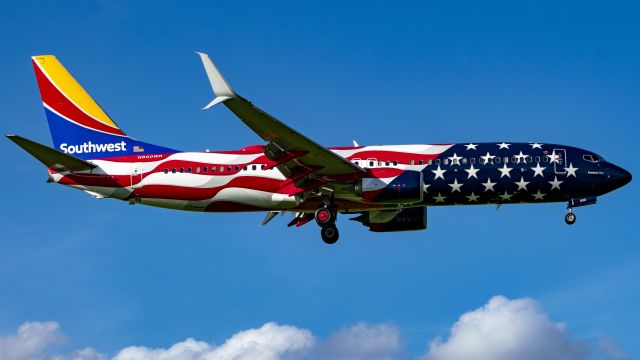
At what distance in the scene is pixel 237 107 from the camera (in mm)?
47812

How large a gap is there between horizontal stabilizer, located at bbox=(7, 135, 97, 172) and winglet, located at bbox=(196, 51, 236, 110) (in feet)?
44.7

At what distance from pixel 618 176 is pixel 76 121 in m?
32.4

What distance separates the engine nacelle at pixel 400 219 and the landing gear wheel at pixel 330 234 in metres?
3.56

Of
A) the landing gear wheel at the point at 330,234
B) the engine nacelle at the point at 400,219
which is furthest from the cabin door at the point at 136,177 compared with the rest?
the engine nacelle at the point at 400,219

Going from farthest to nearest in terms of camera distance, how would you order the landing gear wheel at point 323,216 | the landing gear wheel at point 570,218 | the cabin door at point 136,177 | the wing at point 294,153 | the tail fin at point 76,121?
the tail fin at point 76,121 < the cabin door at point 136,177 < the landing gear wheel at point 323,216 < the landing gear wheel at point 570,218 < the wing at point 294,153

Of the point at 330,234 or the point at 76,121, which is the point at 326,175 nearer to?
the point at 330,234

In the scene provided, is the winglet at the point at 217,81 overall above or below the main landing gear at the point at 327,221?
above

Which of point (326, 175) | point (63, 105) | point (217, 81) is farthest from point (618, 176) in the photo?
point (63, 105)

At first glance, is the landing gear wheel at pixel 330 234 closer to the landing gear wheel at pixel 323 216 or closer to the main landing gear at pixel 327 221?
the main landing gear at pixel 327 221

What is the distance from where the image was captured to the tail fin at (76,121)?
60594mm

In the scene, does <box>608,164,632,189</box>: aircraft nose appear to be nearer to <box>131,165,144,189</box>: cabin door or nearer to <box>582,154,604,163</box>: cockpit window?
<box>582,154,604,163</box>: cockpit window

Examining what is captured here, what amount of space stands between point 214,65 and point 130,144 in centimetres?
1678

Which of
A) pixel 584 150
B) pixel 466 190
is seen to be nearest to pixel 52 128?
pixel 466 190

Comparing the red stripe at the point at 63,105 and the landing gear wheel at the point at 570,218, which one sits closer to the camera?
the landing gear wheel at the point at 570,218
